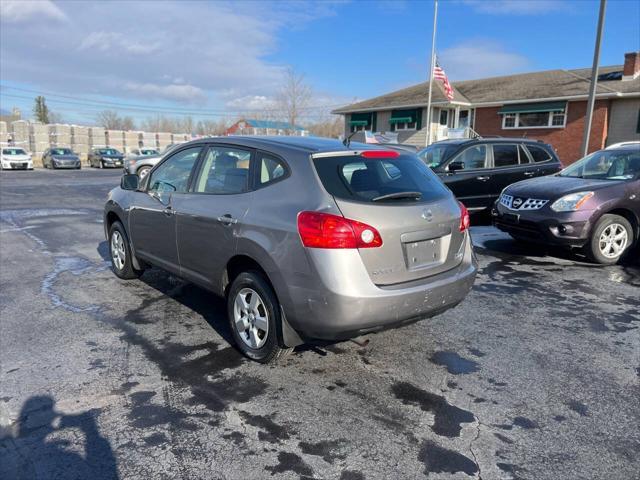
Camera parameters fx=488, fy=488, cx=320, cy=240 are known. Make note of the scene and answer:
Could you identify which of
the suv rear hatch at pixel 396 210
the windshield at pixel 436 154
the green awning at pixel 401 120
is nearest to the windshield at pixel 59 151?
the green awning at pixel 401 120

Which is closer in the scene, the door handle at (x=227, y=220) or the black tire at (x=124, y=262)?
the door handle at (x=227, y=220)

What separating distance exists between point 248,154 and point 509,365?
2.65 m

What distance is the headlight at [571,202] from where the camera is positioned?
261 inches

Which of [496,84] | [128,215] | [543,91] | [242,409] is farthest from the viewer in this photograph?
[496,84]

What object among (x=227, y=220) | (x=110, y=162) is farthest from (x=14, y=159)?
(x=227, y=220)

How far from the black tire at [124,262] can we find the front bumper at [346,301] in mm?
3074

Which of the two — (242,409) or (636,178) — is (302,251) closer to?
(242,409)

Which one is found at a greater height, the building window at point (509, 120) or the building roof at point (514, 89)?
the building roof at point (514, 89)

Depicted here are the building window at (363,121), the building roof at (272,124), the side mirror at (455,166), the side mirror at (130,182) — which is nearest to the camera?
the side mirror at (130,182)

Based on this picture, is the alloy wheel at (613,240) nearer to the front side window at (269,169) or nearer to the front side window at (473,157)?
the front side window at (473,157)

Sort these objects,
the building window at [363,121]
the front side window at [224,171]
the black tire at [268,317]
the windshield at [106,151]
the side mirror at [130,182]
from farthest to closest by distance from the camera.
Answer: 1. the windshield at [106,151]
2. the building window at [363,121]
3. the side mirror at [130,182]
4. the front side window at [224,171]
5. the black tire at [268,317]

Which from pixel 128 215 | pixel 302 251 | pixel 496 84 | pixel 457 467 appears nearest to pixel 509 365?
pixel 457 467

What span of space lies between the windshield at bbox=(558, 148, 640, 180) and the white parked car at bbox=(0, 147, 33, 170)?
33.0m

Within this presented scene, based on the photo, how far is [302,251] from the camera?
10.7 feet
